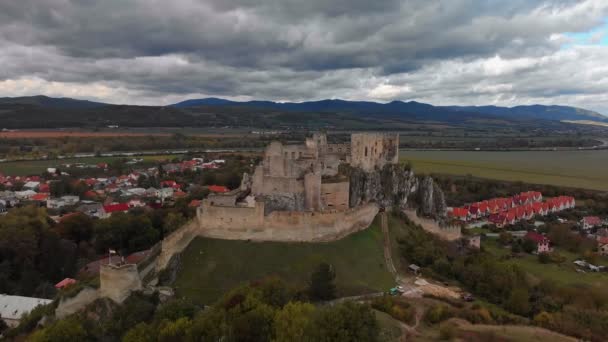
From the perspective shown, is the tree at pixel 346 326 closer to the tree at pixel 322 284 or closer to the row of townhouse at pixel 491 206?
the tree at pixel 322 284

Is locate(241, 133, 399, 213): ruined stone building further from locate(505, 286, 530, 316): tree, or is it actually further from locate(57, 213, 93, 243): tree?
→ locate(57, 213, 93, 243): tree

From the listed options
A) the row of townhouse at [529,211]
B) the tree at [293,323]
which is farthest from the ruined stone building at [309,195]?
the row of townhouse at [529,211]

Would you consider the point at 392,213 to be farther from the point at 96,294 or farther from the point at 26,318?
the point at 26,318

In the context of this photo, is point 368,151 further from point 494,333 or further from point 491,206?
point 491,206

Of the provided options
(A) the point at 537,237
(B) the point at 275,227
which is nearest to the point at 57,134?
(B) the point at 275,227

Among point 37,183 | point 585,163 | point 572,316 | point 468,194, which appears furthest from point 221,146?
→ point 572,316

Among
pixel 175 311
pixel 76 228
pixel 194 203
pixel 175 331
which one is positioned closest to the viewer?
pixel 175 331
